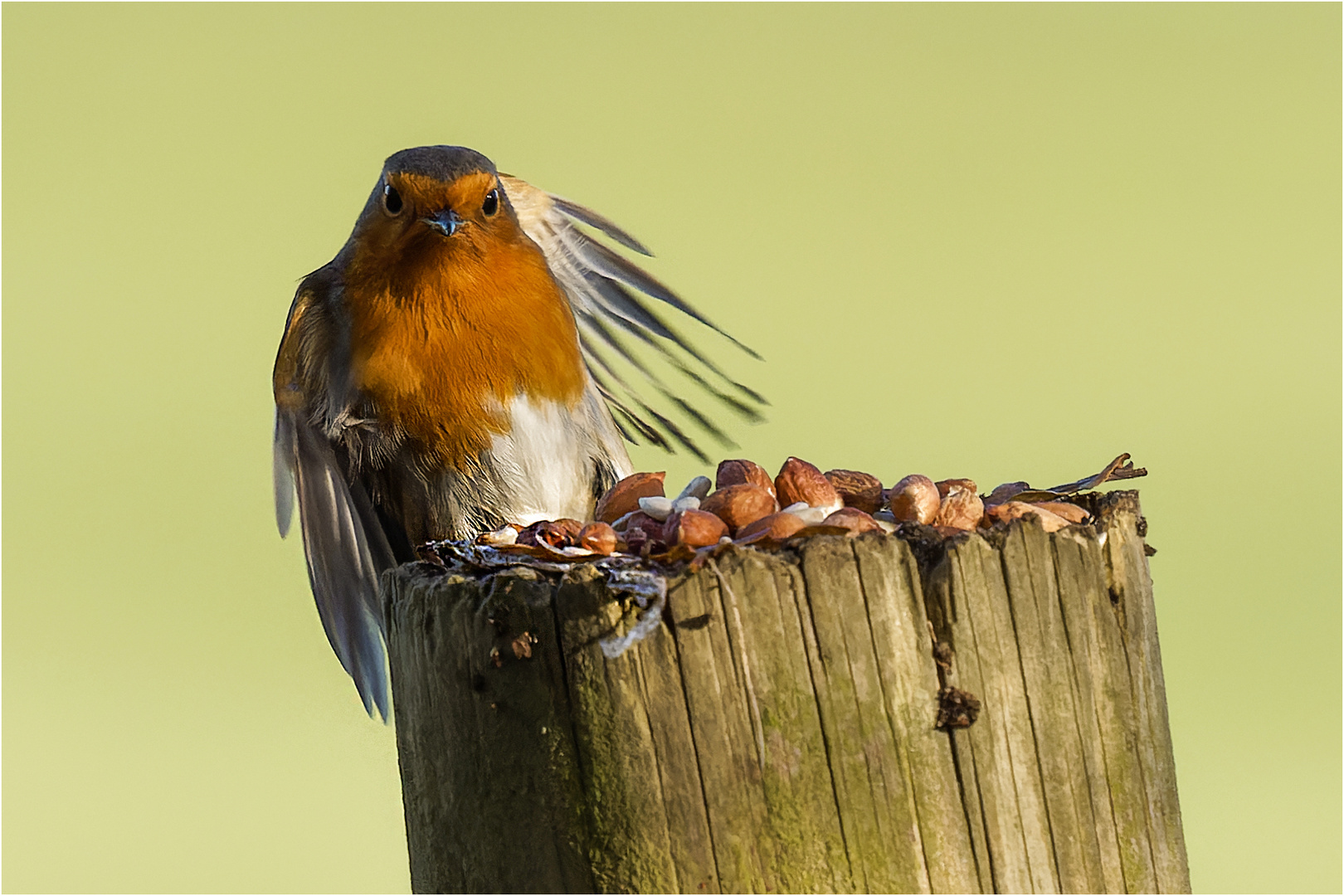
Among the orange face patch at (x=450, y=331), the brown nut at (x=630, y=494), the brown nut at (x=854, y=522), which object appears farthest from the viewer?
the orange face patch at (x=450, y=331)

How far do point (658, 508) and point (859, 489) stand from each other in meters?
0.43

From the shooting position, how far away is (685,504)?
251 cm

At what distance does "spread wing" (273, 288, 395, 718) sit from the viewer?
11.8 ft

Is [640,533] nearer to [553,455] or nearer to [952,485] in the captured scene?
[952,485]

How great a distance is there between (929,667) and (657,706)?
42 centimetres

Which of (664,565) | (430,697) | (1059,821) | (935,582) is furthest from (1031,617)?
(430,697)

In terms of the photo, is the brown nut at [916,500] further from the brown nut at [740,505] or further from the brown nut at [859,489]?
the brown nut at [740,505]

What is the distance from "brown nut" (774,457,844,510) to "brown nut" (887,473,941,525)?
131 mm

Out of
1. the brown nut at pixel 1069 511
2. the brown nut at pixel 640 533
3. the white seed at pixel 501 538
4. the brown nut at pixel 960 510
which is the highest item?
the white seed at pixel 501 538

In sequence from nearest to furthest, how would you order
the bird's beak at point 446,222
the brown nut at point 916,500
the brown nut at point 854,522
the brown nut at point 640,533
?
1. the brown nut at point 854,522
2. the brown nut at point 640,533
3. the brown nut at point 916,500
4. the bird's beak at point 446,222

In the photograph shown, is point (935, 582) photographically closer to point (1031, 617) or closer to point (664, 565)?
point (1031, 617)

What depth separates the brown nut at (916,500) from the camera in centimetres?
248

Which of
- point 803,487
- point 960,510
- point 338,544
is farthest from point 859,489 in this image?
point 338,544

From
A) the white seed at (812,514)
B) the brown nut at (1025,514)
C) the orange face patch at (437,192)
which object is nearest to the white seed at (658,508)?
the white seed at (812,514)
